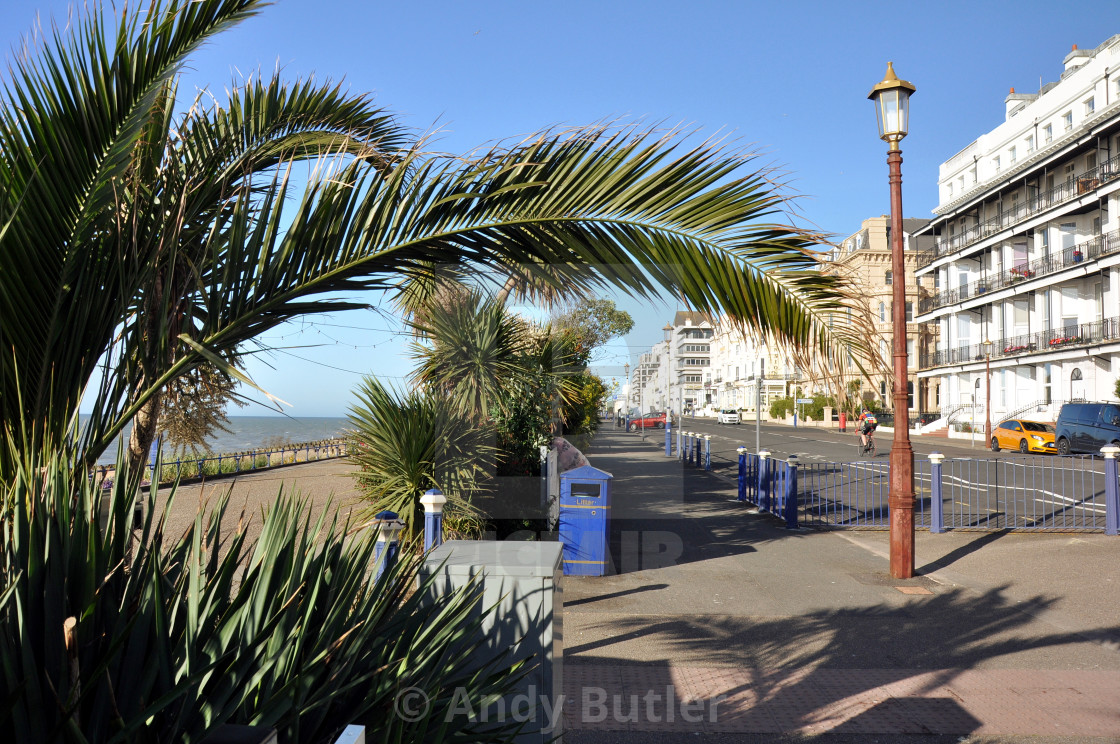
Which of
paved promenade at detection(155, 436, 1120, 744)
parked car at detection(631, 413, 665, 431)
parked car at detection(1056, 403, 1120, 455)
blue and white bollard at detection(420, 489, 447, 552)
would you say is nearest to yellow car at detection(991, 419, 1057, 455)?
parked car at detection(1056, 403, 1120, 455)

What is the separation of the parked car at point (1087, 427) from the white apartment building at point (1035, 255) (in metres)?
11.5

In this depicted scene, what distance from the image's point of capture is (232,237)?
2639mm

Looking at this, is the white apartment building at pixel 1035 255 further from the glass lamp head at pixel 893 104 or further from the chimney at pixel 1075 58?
the glass lamp head at pixel 893 104

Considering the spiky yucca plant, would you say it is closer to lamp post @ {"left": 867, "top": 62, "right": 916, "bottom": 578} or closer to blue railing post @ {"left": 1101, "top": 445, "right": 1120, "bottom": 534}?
lamp post @ {"left": 867, "top": 62, "right": 916, "bottom": 578}

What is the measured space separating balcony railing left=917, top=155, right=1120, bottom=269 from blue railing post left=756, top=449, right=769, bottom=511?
22.8m

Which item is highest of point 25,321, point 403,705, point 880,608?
point 25,321

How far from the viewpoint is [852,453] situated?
27531mm

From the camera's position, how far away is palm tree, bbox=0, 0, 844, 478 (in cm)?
260

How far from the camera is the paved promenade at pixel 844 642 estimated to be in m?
4.48

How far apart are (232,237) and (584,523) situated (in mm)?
6132

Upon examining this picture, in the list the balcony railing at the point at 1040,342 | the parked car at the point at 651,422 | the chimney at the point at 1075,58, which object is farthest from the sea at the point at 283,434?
the chimney at the point at 1075,58

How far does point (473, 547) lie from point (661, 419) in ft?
190

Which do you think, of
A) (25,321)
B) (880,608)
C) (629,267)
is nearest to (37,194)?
(25,321)

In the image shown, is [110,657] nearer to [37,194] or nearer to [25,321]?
[25,321]
